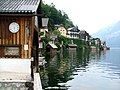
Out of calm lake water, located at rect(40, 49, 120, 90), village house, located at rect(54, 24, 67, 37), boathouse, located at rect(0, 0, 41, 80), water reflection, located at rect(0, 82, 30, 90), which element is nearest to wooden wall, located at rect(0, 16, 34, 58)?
boathouse, located at rect(0, 0, 41, 80)

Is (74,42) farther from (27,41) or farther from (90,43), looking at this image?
(27,41)

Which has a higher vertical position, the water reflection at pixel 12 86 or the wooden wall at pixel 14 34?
the wooden wall at pixel 14 34

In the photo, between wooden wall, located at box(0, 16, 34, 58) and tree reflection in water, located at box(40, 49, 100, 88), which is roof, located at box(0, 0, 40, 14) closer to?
wooden wall, located at box(0, 16, 34, 58)

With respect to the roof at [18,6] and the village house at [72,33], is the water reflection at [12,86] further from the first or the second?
the village house at [72,33]

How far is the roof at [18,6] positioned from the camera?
14.6 m

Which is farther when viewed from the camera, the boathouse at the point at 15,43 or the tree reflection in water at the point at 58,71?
the tree reflection in water at the point at 58,71

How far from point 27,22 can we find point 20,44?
48.3 inches

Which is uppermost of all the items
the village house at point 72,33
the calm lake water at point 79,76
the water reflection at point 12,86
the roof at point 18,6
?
the village house at point 72,33

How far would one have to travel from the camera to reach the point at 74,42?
384 feet

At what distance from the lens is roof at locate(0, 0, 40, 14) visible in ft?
47.9

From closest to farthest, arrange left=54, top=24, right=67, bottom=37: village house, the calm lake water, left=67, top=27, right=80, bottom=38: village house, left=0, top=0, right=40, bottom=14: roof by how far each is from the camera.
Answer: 1. left=0, top=0, right=40, bottom=14: roof
2. the calm lake water
3. left=54, top=24, right=67, bottom=37: village house
4. left=67, top=27, right=80, bottom=38: village house

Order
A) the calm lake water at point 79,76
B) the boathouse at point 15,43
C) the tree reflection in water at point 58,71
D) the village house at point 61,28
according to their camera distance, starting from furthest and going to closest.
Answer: the village house at point 61,28 → the tree reflection in water at point 58,71 → the calm lake water at point 79,76 → the boathouse at point 15,43

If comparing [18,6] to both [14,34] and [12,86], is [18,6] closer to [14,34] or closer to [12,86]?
[14,34]

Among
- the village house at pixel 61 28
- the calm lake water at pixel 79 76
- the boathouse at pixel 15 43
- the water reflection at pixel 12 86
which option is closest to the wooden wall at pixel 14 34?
the boathouse at pixel 15 43
